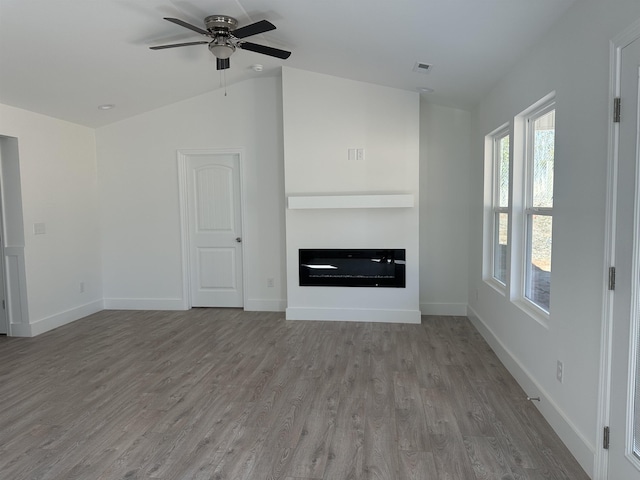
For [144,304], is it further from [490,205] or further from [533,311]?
[533,311]

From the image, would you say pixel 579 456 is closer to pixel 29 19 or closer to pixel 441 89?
pixel 441 89

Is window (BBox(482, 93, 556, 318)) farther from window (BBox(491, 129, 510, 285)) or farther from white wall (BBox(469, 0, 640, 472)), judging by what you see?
white wall (BBox(469, 0, 640, 472))

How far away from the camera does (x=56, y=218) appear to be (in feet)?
16.0

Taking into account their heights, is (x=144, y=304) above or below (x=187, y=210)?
below

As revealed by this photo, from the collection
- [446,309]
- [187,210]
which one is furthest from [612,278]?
[187,210]

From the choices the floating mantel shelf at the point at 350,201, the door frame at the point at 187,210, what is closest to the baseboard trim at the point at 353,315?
the door frame at the point at 187,210

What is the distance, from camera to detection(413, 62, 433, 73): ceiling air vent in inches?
147

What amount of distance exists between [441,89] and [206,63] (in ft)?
8.09

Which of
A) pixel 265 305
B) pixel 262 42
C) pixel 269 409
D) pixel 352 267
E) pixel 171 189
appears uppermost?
pixel 262 42

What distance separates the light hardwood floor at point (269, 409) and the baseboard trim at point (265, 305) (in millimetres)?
923

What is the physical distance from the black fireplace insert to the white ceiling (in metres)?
1.91

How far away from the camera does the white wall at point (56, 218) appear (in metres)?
4.49

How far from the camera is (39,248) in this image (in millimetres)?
4641

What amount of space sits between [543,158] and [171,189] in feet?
14.4
